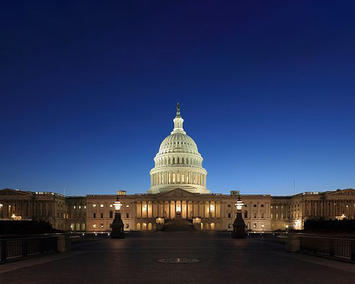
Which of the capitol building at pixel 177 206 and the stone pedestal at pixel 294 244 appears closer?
the stone pedestal at pixel 294 244

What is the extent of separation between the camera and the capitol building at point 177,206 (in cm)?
15862

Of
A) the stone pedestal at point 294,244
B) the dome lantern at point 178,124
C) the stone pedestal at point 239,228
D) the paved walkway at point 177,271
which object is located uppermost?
the dome lantern at point 178,124

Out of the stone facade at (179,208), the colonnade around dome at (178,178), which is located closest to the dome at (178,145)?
the colonnade around dome at (178,178)

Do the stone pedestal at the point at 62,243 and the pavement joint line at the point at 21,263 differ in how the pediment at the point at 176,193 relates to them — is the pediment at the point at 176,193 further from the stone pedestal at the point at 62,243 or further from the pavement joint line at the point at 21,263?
the pavement joint line at the point at 21,263

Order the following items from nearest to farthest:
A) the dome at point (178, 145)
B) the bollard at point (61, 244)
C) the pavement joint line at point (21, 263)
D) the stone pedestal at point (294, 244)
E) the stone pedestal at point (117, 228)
A: the pavement joint line at point (21, 263) < the bollard at point (61, 244) < the stone pedestal at point (294, 244) < the stone pedestal at point (117, 228) < the dome at point (178, 145)

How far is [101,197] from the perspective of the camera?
168250 mm

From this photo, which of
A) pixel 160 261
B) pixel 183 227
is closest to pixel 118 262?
pixel 160 261

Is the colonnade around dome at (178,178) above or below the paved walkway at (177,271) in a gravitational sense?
above

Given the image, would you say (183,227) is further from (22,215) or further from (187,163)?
(22,215)

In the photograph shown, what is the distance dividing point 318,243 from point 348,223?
26.7 feet

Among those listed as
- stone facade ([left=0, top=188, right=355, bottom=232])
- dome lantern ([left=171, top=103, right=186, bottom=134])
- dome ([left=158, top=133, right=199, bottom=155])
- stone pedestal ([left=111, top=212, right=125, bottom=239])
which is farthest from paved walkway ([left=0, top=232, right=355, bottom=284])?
dome lantern ([left=171, top=103, right=186, bottom=134])

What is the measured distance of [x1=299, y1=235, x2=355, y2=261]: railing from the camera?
27031mm

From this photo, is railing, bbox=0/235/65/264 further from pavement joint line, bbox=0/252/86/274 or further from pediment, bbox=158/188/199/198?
Answer: pediment, bbox=158/188/199/198

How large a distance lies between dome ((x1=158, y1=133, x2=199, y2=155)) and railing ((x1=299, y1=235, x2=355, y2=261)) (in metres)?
141
